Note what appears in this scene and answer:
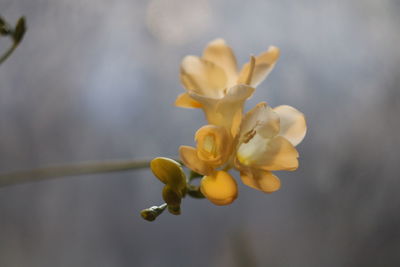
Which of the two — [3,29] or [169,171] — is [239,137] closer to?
[169,171]

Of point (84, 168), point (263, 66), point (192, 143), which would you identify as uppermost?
point (263, 66)

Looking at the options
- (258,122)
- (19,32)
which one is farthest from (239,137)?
(19,32)

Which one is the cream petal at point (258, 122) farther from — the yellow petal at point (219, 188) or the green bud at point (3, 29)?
the green bud at point (3, 29)

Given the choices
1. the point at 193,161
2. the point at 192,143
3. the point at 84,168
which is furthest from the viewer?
the point at 192,143

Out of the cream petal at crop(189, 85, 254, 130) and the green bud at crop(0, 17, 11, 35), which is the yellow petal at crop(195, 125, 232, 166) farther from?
the green bud at crop(0, 17, 11, 35)

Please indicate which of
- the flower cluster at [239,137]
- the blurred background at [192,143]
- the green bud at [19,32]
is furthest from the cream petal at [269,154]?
the blurred background at [192,143]

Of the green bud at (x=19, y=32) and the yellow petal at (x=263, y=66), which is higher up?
the green bud at (x=19, y=32)
